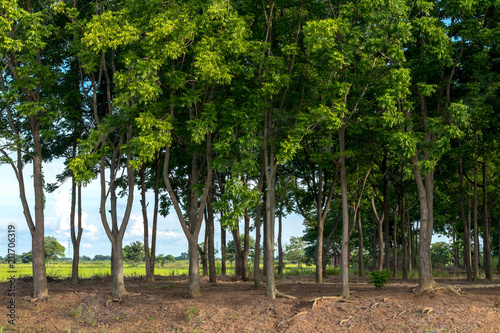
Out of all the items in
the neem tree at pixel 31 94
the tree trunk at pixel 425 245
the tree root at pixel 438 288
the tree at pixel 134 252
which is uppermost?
the neem tree at pixel 31 94

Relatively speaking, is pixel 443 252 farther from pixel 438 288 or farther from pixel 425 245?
pixel 425 245

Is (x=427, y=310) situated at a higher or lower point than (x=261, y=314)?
higher

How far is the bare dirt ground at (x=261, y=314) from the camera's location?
13.9 metres

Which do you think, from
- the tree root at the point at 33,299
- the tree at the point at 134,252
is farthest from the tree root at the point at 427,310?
the tree at the point at 134,252

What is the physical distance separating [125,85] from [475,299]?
14.5 m

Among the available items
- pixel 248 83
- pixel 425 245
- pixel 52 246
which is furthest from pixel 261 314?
pixel 52 246

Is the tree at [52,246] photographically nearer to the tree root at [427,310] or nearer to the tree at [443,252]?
the tree at [443,252]

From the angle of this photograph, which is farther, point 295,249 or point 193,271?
point 295,249

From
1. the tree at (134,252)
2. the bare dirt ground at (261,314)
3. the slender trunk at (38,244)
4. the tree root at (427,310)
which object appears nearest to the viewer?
the bare dirt ground at (261,314)

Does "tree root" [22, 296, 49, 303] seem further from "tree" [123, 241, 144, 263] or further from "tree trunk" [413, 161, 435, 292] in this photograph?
"tree" [123, 241, 144, 263]

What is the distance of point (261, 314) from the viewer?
1512 cm

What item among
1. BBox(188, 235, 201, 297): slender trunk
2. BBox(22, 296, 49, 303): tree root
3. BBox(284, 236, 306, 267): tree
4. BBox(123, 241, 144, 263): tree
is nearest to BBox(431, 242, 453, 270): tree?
BBox(284, 236, 306, 267): tree

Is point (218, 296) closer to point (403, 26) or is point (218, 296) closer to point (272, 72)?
point (272, 72)

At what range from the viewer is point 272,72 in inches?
661
